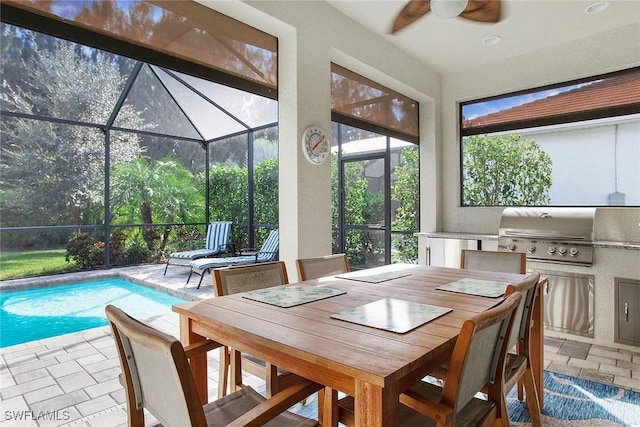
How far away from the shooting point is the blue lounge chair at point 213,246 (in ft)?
21.9

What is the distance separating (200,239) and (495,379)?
8013mm

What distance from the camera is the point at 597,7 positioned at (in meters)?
3.26

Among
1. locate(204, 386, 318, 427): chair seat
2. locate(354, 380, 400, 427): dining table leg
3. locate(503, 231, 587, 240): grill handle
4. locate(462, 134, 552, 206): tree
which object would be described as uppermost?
locate(462, 134, 552, 206): tree

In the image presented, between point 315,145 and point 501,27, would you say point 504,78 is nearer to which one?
point 501,27

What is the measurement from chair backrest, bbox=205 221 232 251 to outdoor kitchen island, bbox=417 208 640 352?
5.24 m

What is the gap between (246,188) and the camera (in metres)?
7.59

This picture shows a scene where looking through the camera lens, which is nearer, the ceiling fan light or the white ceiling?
the ceiling fan light

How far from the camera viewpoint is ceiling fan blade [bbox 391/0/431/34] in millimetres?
2781

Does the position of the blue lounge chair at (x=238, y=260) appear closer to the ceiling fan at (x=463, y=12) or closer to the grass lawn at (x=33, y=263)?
the grass lawn at (x=33, y=263)

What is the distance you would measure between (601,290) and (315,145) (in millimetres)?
2942

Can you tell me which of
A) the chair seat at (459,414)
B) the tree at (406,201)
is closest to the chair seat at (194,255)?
the tree at (406,201)

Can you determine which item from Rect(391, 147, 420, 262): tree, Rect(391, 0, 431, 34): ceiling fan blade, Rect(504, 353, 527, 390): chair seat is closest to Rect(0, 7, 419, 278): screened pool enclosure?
Rect(391, 147, 420, 262): tree

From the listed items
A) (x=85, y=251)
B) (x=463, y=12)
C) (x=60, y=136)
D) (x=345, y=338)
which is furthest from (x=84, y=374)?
(x=60, y=136)

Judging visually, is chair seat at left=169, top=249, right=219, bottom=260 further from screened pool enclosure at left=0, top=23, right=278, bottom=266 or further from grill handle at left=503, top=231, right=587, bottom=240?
grill handle at left=503, top=231, right=587, bottom=240
